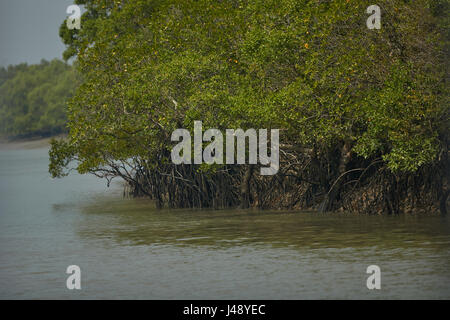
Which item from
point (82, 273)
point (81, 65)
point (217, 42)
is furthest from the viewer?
point (81, 65)

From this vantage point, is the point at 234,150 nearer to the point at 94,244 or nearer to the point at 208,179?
the point at 208,179

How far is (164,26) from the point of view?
2130cm

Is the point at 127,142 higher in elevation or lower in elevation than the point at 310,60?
lower

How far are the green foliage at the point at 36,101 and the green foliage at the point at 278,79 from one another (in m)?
79.2

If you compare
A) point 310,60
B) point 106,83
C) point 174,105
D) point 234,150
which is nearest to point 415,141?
point 310,60

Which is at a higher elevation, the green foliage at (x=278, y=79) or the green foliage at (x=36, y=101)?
the green foliage at (x=36, y=101)

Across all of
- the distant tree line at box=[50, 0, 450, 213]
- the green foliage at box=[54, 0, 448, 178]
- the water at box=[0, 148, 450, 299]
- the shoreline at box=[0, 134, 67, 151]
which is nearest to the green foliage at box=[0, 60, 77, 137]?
the shoreline at box=[0, 134, 67, 151]

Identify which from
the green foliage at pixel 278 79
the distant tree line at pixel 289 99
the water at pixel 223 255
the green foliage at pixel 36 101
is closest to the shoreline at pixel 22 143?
the green foliage at pixel 36 101

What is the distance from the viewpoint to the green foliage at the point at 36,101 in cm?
10619

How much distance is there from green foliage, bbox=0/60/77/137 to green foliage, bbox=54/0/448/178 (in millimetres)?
79237

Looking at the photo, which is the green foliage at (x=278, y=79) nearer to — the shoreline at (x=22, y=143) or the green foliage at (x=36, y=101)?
the green foliage at (x=36, y=101)

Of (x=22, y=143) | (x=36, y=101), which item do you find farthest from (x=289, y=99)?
(x=36, y=101)
